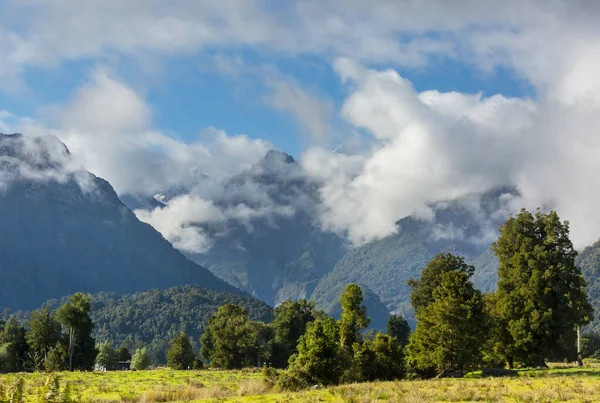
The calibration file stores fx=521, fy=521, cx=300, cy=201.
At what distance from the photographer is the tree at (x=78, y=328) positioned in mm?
86250

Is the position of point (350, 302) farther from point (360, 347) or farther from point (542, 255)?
point (542, 255)

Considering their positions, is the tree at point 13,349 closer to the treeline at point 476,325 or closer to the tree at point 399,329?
the treeline at point 476,325

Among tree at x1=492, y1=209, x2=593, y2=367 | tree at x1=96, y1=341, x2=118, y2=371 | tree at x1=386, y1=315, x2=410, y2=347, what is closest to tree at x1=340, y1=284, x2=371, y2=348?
tree at x1=492, y1=209, x2=593, y2=367

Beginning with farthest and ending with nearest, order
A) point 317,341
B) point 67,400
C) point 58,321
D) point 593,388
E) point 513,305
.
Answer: point 58,321 < point 513,305 < point 317,341 < point 593,388 < point 67,400

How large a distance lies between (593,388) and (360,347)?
22.0 metres

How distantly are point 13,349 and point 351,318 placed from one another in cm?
7158

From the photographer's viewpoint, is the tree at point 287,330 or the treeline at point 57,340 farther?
the tree at point 287,330

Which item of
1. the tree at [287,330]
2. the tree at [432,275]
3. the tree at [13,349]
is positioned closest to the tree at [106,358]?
the tree at [13,349]

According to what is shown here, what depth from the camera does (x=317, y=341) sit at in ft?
132

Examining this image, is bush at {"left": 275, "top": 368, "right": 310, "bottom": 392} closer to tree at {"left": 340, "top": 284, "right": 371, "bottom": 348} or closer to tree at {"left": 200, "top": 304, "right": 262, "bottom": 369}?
tree at {"left": 340, "top": 284, "right": 371, "bottom": 348}

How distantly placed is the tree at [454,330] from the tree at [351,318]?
608 cm

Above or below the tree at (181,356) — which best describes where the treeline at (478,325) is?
above

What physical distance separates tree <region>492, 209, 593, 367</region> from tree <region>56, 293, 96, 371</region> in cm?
6565

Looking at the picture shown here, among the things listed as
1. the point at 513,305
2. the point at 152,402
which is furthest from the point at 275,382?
the point at 513,305
